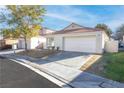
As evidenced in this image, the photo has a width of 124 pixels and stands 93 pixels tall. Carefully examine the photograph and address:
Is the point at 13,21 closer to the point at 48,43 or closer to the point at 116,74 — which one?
the point at 48,43

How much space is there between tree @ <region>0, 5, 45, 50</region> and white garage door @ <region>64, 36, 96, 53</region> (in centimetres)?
461

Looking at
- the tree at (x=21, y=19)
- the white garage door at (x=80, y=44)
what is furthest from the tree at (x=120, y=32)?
the tree at (x=21, y=19)

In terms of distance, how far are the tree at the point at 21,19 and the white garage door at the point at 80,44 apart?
461 cm

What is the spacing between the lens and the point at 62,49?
22.2 metres

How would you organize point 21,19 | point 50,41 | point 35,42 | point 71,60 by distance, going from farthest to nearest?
point 35,42
point 50,41
point 21,19
point 71,60

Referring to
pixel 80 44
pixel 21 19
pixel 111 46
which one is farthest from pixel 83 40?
pixel 21 19

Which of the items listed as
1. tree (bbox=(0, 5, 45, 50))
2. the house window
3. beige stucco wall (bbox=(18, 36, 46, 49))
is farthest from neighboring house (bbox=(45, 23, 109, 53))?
beige stucco wall (bbox=(18, 36, 46, 49))

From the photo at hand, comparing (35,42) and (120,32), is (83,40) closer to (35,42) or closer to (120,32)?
(35,42)

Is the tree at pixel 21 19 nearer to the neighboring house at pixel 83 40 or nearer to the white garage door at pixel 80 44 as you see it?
the neighboring house at pixel 83 40

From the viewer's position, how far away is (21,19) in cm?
2183

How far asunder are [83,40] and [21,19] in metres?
Result: 8.57

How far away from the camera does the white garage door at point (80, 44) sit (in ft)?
60.1

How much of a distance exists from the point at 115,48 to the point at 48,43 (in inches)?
432
